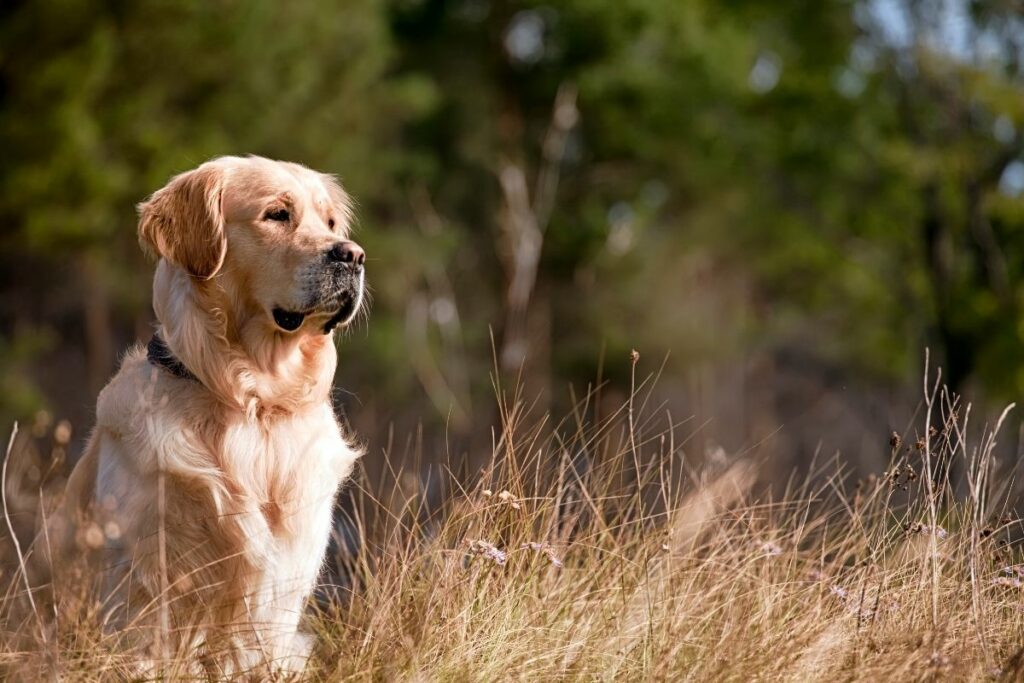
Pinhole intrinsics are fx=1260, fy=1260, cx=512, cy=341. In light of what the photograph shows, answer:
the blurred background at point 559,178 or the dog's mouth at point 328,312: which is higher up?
the dog's mouth at point 328,312

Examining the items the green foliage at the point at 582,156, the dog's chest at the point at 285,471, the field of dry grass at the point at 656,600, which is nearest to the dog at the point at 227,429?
the dog's chest at the point at 285,471

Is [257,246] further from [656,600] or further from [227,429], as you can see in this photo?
[656,600]

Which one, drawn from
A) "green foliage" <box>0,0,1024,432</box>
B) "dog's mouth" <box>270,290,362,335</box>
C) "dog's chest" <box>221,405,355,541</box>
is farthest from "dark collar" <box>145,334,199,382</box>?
"green foliage" <box>0,0,1024,432</box>

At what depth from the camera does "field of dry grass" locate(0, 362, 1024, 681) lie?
3.37m

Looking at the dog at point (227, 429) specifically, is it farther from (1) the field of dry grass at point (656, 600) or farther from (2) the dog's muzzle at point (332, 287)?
(1) the field of dry grass at point (656, 600)

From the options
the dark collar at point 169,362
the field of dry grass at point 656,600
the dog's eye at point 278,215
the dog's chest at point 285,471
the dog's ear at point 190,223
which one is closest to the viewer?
the field of dry grass at point 656,600

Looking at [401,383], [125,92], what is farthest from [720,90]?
[125,92]

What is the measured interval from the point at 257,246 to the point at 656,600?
5.78ft

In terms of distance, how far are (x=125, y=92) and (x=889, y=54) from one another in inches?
376

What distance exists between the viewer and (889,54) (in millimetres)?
15312

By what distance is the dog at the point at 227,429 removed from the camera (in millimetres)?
3648

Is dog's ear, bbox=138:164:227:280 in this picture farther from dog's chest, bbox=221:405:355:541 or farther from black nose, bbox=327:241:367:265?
dog's chest, bbox=221:405:355:541

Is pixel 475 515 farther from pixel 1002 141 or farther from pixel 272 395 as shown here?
pixel 1002 141

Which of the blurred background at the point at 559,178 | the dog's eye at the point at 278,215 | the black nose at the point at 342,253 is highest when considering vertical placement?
the dog's eye at the point at 278,215
